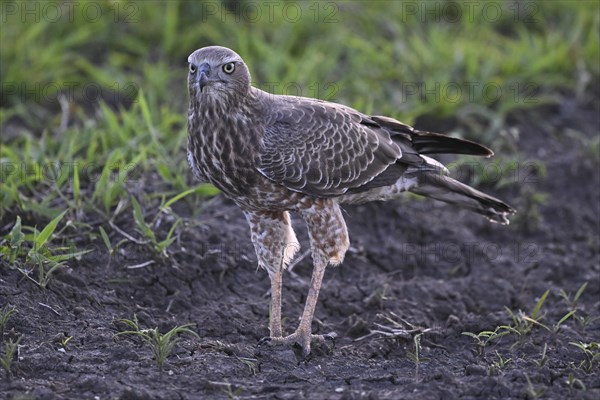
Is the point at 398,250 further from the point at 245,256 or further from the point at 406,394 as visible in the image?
the point at 406,394

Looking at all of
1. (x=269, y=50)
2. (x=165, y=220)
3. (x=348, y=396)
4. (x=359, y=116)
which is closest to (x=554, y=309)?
(x=359, y=116)

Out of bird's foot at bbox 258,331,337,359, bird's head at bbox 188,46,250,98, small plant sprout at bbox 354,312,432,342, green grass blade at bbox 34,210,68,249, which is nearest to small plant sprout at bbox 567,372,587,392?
small plant sprout at bbox 354,312,432,342

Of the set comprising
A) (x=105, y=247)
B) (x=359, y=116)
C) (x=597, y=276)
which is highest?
(x=359, y=116)

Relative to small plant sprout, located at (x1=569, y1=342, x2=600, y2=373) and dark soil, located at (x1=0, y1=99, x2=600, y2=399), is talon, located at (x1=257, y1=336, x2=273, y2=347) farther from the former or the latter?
small plant sprout, located at (x1=569, y1=342, x2=600, y2=373)

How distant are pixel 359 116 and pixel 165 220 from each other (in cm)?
153

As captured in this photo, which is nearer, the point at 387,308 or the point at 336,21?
the point at 387,308

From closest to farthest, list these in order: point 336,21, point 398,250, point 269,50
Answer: point 398,250, point 269,50, point 336,21

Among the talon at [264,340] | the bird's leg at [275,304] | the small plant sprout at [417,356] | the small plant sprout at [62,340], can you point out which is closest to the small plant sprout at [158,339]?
the small plant sprout at [62,340]

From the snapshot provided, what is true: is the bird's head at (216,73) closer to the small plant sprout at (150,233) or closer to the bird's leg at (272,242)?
the bird's leg at (272,242)

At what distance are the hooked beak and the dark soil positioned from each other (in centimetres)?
140

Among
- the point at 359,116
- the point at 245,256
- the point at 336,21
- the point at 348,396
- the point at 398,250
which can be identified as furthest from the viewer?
the point at 336,21

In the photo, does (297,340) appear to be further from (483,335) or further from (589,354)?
(589,354)

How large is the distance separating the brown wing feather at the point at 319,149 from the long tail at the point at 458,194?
0.39 m

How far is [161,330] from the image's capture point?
5.88 meters
